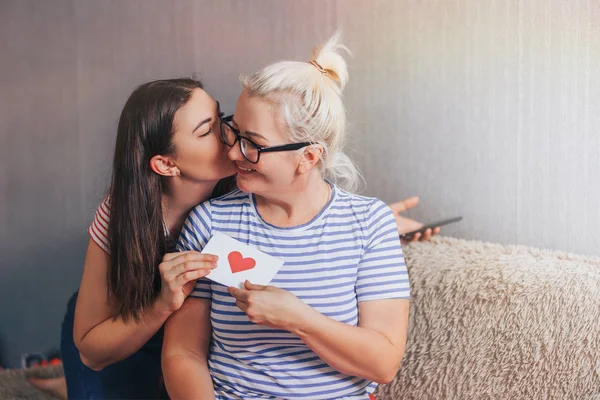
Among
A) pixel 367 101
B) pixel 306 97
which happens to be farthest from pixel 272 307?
pixel 367 101

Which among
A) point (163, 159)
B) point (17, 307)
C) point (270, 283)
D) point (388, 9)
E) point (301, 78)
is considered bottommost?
point (17, 307)

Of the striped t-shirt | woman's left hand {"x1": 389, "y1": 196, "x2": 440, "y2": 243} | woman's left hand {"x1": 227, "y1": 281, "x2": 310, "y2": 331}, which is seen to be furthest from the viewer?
woman's left hand {"x1": 389, "y1": 196, "x2": 440, "y2": 243}

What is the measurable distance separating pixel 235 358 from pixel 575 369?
0.77 metres

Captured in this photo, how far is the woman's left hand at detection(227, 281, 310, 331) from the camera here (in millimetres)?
1425

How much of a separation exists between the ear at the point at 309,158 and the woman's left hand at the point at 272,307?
11.1 inches

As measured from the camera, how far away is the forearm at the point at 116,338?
1.70m

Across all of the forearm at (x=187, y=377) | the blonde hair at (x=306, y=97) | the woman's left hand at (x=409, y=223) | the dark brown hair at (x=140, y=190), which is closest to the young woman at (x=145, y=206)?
the dark brown hair at (x=140, y=190)

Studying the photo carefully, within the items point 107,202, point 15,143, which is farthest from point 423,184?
point 15,143

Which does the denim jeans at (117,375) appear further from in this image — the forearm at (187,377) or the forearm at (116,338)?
the forearm at (187,377)

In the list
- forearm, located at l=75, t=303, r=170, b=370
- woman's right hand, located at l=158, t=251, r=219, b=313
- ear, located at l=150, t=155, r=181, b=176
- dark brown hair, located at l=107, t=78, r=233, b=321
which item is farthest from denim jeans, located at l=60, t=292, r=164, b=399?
ear, located at l=150, t=155, r=181, b=176

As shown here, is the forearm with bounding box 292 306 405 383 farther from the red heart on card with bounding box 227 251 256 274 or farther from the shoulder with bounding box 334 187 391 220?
the shoulder with bounding box 334 187 391 220

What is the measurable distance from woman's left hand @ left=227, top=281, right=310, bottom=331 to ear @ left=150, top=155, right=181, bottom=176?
0.43 m

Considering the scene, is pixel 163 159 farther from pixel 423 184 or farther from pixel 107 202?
pixel 423 184

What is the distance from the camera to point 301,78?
148 cm
